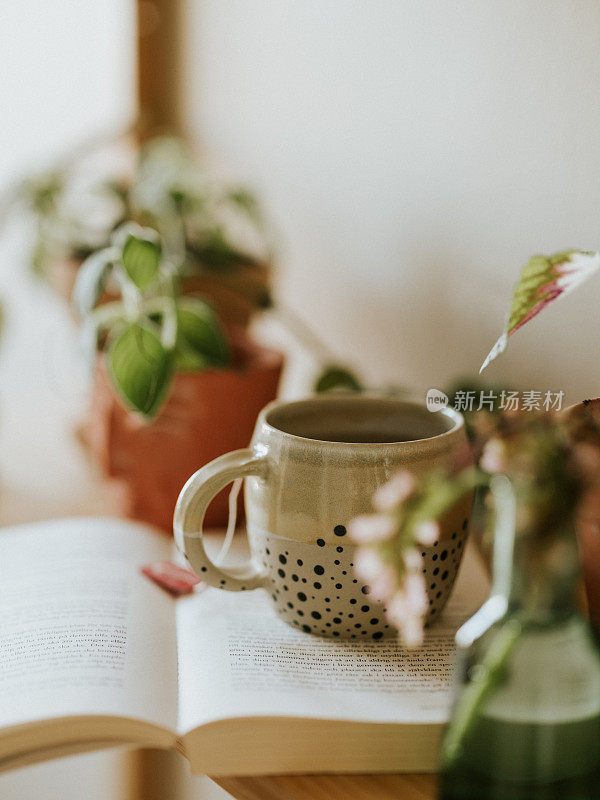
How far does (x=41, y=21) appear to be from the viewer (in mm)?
1299

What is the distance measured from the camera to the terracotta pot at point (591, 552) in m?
0.39

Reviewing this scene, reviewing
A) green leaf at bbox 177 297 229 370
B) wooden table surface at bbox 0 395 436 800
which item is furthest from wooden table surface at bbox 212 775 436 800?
green leaf at bbox 177 297 229 370

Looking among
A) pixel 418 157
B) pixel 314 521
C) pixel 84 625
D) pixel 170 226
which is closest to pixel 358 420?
pixel 314 521

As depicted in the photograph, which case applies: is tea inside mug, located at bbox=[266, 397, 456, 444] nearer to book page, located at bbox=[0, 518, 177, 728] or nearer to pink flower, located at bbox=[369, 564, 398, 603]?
book page, located at bbox=[0, 518, 177, 728]

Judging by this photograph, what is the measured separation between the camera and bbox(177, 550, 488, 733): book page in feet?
1.36

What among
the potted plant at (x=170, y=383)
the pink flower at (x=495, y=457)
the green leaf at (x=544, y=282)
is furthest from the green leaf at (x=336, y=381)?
the pink flower at (x=495, y=457)

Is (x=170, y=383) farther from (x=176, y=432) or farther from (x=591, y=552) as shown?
(x=591, y=552)

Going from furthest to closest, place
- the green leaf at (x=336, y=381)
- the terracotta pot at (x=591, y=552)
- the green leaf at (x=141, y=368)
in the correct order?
1. the green leaf at (x=336, y=381)
2. the green leaf at (x=141, y=368)
3. the terracotta pot at (x=591, y=552)

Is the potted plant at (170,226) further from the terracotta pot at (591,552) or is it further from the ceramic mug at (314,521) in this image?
the terracotta pot at (591,552)

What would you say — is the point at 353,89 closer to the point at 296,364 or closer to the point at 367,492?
the point at 296,364

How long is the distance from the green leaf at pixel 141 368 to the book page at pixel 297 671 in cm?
16

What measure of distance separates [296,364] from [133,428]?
1.46 ft

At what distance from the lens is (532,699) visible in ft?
1.01

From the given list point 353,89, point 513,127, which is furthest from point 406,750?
point 353,89
